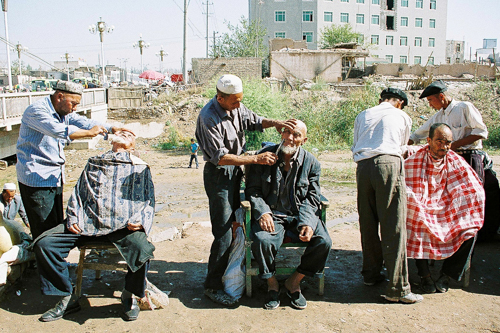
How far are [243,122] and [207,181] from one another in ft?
2.40

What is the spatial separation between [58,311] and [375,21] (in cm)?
5944

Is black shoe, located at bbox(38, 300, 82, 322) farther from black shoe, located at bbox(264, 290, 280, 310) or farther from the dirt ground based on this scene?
black shoe, located at bbox(264, 290, 280, 310)

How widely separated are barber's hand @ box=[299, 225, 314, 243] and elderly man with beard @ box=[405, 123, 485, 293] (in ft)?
3.38

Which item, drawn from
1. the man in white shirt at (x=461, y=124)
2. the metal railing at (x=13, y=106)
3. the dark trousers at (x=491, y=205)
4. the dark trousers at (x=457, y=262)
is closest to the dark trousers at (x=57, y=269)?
the dark trousers at (x=457, y=262)

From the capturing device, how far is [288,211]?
3.91 meters

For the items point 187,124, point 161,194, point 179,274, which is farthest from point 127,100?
point 179,274

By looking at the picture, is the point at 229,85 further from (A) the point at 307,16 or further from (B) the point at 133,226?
(A) the point at 307,16

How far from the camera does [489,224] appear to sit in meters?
5.17

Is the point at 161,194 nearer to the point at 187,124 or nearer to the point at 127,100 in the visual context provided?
the point at 187,124

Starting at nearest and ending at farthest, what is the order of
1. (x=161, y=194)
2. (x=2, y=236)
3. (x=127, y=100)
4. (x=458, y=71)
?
1. (x=2, y=236)
2. (x=161, y=194)
3. (x=127, y=100)
4. (x=458, y=71)

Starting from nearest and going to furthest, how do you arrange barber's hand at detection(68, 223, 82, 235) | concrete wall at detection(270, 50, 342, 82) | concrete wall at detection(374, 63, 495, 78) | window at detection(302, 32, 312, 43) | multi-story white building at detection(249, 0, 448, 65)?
barber's hand at detection(68, 223, 82, 235)
concrete wall at detection(270, 50, 342, 82)
concrete wall at detection(374, 63, 495, 78)
multi-story white building at detection(249, 0, 448, 65)
window at detection(302, 32, 312, 43)

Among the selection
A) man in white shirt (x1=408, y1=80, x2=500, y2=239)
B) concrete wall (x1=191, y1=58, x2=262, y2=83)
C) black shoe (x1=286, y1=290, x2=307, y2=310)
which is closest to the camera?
black shoe (x1=286, y1=290, x2=307, y2=310)

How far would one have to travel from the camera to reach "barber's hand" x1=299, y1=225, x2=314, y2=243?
358 cm

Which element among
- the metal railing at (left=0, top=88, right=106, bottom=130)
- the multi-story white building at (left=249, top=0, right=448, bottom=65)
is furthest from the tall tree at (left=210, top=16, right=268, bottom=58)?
the metal railing at (left=0, top=88, right=106, bottom=130)
